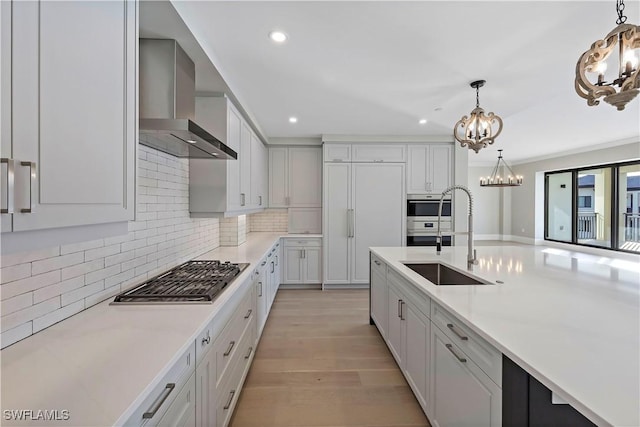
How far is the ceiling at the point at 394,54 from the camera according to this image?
1.81 m

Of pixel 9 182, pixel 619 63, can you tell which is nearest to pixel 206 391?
pixel 9 182

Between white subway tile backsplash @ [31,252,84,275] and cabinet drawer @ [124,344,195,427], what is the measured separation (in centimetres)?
70

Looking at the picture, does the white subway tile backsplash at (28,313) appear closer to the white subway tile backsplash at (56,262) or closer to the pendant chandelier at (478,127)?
the white subway tile backsplash at (56,262)

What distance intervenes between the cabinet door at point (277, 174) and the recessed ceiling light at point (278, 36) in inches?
121

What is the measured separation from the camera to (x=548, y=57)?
236cm

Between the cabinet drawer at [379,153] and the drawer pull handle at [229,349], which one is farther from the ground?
the cabinet drawer at [379,153]

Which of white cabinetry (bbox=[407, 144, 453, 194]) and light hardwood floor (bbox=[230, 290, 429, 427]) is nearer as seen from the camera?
light hardwood floor (bbox=[230, 290, 429, 427])

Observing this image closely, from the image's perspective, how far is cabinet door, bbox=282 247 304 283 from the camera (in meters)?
4.91

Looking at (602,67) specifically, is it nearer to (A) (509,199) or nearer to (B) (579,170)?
(B) (579,170)

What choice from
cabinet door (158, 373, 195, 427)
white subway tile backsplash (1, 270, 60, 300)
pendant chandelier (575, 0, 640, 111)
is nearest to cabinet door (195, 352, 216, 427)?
cabinet door (158, 373, 195, 427)

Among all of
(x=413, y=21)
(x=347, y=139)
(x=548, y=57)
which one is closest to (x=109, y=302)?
(x=413, y=21)

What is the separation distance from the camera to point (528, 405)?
979 mm

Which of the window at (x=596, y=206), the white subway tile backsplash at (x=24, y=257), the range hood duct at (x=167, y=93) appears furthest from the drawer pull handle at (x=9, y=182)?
the window at (x=596, y=206)

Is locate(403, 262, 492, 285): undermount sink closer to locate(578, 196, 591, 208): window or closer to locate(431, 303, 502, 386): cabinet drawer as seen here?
locate(431, 303, 502, 386): cabinet drawer
